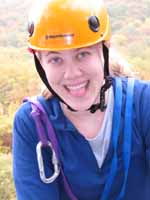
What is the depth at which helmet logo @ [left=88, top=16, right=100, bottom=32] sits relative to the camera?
2045 mm

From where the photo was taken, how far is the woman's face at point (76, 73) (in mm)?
1999

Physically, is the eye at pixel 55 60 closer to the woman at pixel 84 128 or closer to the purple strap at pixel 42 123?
the woman at pixel 84 128

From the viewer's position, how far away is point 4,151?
219 inches

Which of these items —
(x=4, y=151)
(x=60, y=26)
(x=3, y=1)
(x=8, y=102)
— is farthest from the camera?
(x=3, y=1)

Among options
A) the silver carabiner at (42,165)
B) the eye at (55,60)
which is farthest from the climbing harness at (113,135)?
the eye at (55,60)

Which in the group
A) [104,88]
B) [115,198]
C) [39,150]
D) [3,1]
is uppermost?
[104,88]

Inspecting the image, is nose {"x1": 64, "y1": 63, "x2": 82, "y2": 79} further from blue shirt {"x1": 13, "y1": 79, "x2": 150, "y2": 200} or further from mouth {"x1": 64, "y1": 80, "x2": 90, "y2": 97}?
blue shirt {"x1": 13, "y1": 79, "x2": 150, "y2": 200}

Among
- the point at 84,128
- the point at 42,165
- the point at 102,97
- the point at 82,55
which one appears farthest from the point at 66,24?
the point at 42,165

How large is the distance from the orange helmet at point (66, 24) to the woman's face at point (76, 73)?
0.04 m

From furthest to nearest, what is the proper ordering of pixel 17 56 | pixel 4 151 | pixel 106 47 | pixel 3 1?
pixel 3 1 < pixel 17 56 < pixel 4 151 < pixel 106 47

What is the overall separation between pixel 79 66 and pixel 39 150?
0.44 metres

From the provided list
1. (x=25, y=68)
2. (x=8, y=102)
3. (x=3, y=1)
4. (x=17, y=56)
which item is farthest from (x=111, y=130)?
(x=3, y=1)

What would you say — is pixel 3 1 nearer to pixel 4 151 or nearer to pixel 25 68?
pixel 25 68

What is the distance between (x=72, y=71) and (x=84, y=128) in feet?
1.19
